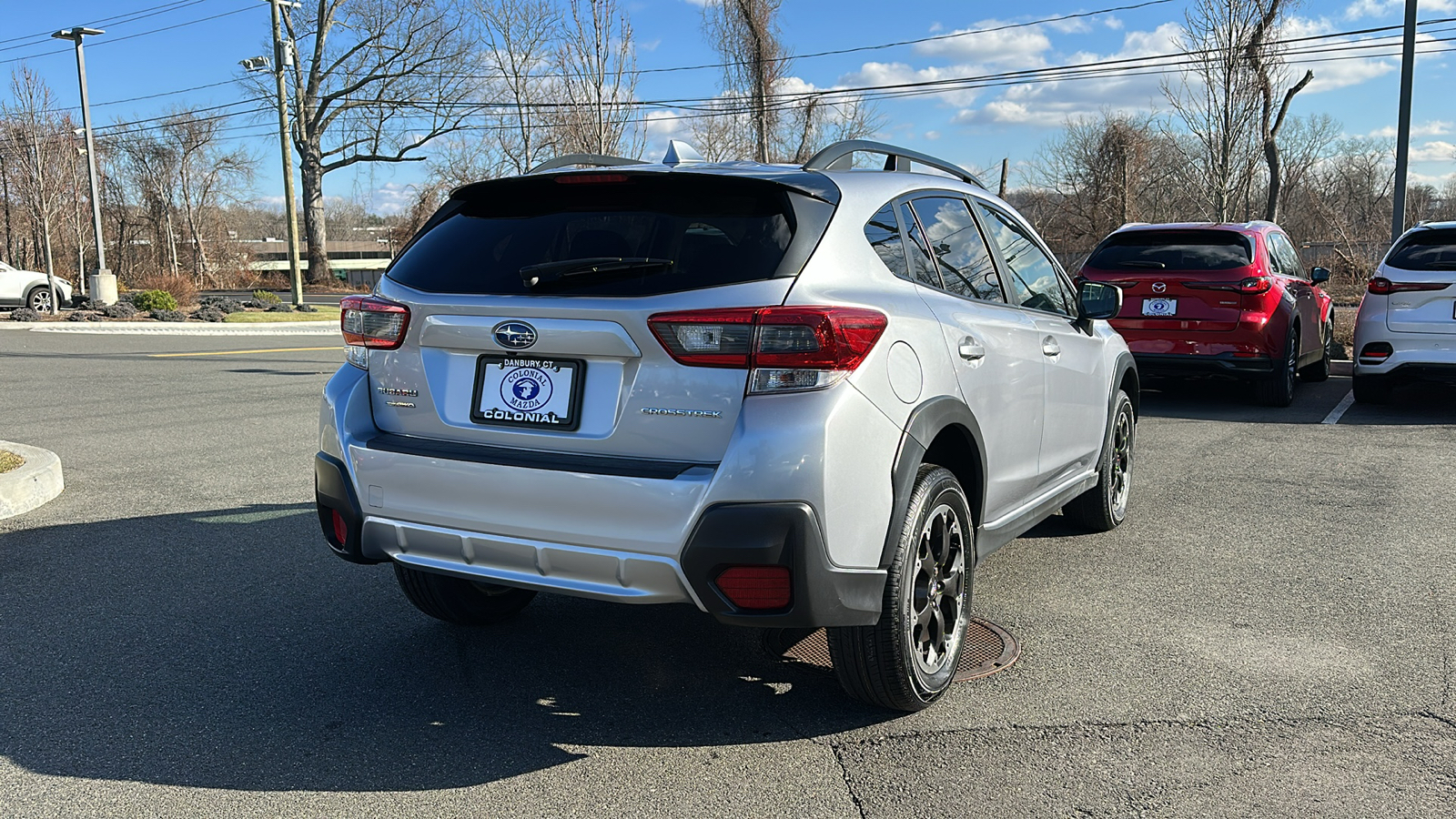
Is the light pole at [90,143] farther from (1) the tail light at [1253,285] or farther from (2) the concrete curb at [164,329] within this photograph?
(1) the tail light at [1253,285]

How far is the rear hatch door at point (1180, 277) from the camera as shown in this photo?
32.0ft

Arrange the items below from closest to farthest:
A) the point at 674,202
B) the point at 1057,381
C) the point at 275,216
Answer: the point at 674,202
the point at 1057,381
the point at 275,216

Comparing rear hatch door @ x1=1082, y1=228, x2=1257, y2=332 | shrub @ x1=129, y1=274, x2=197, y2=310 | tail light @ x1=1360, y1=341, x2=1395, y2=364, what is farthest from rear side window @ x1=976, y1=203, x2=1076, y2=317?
shrub @ x1=129, y1=274, x2=197, y2=310

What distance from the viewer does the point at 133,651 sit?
13.1 ft

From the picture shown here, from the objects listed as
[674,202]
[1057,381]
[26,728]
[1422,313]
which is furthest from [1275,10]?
[26,728]

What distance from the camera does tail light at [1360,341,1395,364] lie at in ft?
31.2

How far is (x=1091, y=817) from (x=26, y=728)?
123 inches

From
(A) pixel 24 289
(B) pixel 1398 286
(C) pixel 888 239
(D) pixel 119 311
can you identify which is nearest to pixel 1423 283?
(B) pixel 1398 286

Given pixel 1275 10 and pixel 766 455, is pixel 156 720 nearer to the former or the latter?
pixel 766 455

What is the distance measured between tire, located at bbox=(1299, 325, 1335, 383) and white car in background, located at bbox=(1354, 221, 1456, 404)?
261cm

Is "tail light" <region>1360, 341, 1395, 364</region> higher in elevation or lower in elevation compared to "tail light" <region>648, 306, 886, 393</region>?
lower

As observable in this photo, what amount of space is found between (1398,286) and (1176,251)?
181 cm

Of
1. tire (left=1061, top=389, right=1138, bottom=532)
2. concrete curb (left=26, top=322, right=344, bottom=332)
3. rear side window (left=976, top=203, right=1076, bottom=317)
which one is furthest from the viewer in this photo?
concrete curb (left=26, top=322, right=344, bottom=332)

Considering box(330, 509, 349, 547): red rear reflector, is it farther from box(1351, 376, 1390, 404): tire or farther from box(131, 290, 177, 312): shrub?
box(131, 290, 177, 312): shrub
